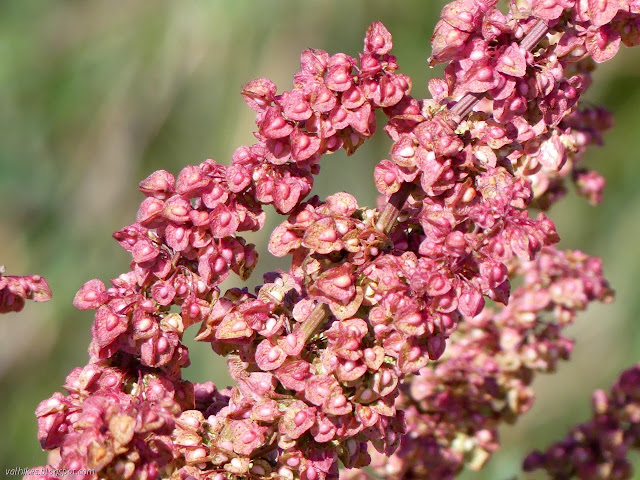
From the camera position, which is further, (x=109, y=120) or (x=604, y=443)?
(x=109, y=120)

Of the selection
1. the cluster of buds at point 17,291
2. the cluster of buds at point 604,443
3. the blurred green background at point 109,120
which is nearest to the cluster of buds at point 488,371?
the cluster of buds at point 604,443

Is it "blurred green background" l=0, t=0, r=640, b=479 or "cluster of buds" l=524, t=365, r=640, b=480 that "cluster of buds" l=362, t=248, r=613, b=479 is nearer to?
"cluster of buds" l=524, t=365, r=640, b=480

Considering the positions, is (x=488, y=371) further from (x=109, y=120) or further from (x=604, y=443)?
(x=109, y=120)

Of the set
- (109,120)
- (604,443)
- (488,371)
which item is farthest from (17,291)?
(109,120)

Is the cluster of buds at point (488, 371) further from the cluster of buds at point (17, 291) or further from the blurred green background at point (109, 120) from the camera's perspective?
the blurred green background at point (109, 120)

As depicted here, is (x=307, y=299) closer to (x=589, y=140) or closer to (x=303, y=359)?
(x=303, y=359)

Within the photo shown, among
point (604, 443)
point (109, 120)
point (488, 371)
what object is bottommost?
point (604, 443)
